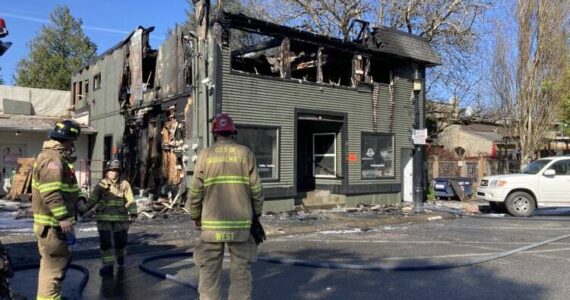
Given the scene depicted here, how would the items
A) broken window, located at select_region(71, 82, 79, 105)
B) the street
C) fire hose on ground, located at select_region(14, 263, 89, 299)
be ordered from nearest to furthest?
fire hose on ground, located at select_region(14, 263, 89, 299) → the street → broken window, located at select_region(71, 82, 79, 105)

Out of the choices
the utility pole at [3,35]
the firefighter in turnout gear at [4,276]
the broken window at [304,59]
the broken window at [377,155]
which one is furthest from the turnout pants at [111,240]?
the broken window at [377,155]

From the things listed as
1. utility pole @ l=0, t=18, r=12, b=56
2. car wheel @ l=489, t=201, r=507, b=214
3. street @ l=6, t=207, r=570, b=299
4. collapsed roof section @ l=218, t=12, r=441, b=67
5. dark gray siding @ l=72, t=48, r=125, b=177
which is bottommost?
street @ l=6, t=207, r=570, b=299

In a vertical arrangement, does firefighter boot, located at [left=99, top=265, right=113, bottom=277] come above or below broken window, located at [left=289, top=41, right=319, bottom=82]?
below

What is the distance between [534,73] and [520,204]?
9.17m

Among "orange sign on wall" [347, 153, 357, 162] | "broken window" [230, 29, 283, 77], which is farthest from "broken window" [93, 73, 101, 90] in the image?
"orange sign on wall" [347, 153, 357, 162]

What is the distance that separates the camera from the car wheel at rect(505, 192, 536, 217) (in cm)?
1581

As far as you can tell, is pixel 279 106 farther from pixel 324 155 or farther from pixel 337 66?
pixel 337 66

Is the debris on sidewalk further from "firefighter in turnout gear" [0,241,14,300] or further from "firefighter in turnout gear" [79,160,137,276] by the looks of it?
"firefighter in turnout gear" [0,241,14,300]

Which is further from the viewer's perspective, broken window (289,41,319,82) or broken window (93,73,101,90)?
broken window (93,73,101,90)

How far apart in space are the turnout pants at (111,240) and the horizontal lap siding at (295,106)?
23.1 feet

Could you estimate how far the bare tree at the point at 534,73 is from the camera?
22234 millimetres

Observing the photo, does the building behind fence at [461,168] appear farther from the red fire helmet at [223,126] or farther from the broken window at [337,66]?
the red fire helmet at [223,126]

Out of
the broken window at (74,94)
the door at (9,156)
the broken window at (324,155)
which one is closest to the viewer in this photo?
the broken window at (324,155)

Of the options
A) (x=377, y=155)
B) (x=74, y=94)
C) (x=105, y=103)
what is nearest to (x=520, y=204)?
(x=377, y=155)
